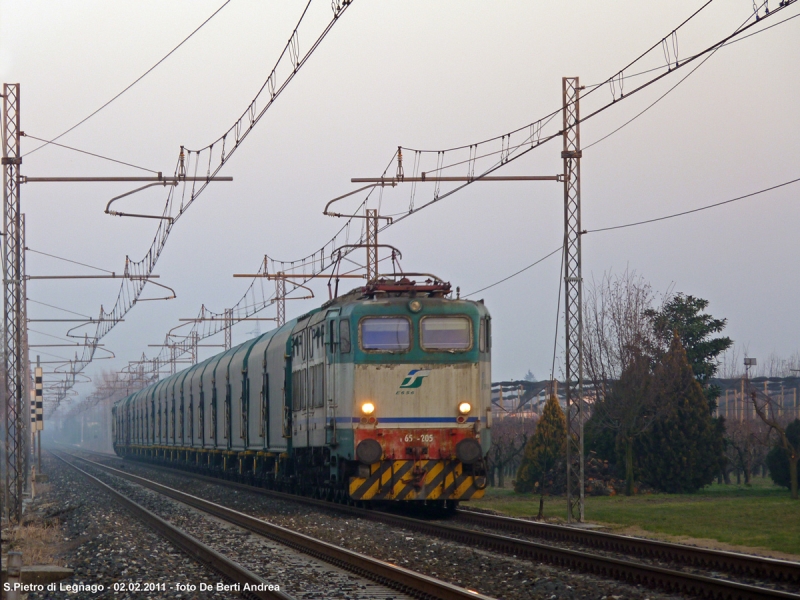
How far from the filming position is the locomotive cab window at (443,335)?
19.7 meters

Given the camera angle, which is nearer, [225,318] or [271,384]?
[271,384]

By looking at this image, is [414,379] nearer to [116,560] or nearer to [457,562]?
[457,562]

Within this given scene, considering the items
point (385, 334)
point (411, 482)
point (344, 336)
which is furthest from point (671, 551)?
point (344, 336)

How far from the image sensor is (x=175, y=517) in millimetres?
20750

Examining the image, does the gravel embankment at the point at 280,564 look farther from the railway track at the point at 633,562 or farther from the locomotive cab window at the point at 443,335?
the locomotive cab window at the point at 443,335

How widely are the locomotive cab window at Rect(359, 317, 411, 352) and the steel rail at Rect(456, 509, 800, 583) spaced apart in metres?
3.65

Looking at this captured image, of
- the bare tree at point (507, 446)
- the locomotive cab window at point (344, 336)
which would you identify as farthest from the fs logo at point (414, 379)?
the bare tree at point (507, 446)

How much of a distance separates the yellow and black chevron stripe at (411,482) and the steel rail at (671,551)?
123 cm

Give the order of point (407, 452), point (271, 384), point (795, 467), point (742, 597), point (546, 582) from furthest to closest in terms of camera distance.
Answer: point (271, 384) < point (795, 467) < point (407, 452) < point (546, 582) < point (742, 597)

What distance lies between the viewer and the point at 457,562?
13.5m

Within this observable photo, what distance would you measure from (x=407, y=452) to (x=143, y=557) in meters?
5.98

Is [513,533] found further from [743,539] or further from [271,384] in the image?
[271,384]

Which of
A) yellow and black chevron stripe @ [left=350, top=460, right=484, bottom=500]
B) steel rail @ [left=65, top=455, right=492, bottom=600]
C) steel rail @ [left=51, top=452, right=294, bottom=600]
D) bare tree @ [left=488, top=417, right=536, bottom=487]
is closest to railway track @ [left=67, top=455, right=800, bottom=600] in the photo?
yellow and black chevron stripe @ [left=350, top=460, right=484, bottom=500]

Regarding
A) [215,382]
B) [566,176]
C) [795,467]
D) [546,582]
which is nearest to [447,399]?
[566,176]
